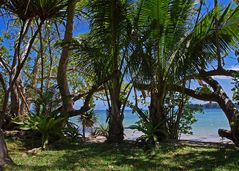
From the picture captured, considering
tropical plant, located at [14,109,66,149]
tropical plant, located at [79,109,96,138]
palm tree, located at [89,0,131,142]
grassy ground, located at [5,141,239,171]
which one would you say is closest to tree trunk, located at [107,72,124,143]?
palm tree, located at [89,0,131,142]

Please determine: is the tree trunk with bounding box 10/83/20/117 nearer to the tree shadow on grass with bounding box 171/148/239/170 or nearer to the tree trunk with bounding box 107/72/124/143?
the tree trunk with bounding box 107/72/124/143

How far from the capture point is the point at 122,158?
7012 mm

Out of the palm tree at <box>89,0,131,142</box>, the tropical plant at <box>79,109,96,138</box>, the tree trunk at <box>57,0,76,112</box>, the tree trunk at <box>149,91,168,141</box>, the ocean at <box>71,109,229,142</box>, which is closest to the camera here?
the palm tree at <box>89,0,131,142</box>

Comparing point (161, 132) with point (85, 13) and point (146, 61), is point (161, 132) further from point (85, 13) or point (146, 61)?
point (85, 13)

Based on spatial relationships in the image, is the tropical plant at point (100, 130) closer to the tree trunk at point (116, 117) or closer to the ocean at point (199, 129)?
the ocean at point (199, 129)

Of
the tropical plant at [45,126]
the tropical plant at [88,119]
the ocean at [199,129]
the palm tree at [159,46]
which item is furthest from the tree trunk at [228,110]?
the tropical plant at [88,119]

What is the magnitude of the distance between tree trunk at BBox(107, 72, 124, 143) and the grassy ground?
0.49 meters

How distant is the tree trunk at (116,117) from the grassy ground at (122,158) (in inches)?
19.1

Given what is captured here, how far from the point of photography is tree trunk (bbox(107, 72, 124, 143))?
30.0 feet

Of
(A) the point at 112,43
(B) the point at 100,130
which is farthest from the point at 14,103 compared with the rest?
(A) the point at 112,43

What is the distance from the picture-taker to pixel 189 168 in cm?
609

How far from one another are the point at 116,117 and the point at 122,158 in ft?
7.40

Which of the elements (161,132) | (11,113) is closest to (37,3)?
(161,132)

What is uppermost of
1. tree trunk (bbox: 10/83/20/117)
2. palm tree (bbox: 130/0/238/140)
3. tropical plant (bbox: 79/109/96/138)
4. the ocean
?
palm tree (bbox: 130/0/238/140)
